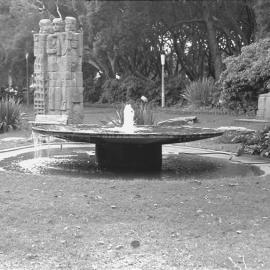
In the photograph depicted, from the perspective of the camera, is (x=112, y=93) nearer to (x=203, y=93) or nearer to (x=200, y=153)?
(x=203, y=93)

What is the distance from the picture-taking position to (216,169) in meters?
9.61

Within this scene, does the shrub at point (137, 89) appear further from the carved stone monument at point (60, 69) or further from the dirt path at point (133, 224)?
the dirt path at point (133, 224)

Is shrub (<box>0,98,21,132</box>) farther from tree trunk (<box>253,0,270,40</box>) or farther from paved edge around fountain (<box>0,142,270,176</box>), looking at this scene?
tree trunk (<box>253,0,270,40</box>)

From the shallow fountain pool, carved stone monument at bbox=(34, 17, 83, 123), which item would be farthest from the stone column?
the shallow fountain pool

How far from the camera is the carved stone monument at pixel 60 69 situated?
58.1 feet

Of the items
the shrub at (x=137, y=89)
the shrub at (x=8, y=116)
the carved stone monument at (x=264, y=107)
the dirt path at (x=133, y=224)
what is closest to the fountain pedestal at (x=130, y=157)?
the dirt path at (x=133, y=224)

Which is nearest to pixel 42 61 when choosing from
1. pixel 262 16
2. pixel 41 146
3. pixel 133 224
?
pixel 41 146

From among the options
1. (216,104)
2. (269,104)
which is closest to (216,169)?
(269,104)

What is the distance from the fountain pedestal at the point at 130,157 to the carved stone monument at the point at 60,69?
789cm

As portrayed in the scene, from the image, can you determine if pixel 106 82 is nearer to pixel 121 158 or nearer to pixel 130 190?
pixel 121 158

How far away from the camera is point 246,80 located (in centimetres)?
2208

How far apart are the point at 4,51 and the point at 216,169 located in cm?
3198

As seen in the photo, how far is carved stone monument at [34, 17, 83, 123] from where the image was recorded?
17719 millimetres

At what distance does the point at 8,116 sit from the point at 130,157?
930 centimetres
